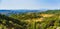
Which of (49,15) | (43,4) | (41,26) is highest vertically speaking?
(43,4)

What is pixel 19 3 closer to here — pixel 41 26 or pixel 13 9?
pixel 13 9

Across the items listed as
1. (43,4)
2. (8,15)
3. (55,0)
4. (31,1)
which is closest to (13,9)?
(8,15)

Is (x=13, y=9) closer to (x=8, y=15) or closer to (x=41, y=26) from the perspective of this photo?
(x=8, y=15)

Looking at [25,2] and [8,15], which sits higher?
[25,2]

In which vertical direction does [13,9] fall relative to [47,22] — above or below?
above

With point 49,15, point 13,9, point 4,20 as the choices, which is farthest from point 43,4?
point 4,20

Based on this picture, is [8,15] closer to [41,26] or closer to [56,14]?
[41,26]
